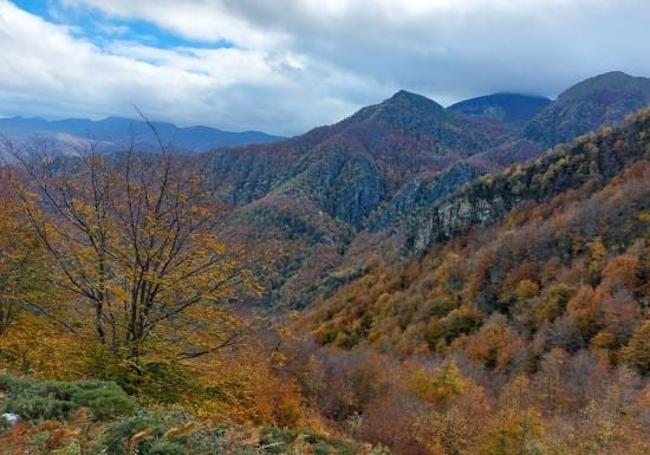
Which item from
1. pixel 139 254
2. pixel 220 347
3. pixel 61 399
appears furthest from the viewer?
pixel 220 347

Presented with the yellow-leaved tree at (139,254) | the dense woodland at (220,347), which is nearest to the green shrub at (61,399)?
the dense woodland at (220,347)

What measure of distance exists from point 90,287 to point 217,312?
3.40 metres

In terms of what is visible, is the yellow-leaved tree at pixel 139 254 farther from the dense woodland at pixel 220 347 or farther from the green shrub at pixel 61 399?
the green shrub at pixel 61 399

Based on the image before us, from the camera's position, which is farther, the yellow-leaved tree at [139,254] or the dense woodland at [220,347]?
the yellow-leaved tree at [139,254]

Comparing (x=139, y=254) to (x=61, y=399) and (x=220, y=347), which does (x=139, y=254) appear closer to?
(x=220, y=347)

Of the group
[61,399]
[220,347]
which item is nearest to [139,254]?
[220,347]

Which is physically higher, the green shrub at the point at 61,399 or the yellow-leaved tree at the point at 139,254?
the yellow-leaved tree at the point at 139,254

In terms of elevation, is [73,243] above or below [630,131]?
below

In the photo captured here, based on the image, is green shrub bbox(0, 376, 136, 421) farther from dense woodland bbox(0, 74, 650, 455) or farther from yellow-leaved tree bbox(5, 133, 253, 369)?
yellow-leaved tree bbox(5, 133, 253, 369)

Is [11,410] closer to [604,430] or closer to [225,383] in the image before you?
[225,383]

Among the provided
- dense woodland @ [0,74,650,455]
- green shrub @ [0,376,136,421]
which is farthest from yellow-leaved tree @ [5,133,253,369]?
green shrub @ [0,376,136,421]

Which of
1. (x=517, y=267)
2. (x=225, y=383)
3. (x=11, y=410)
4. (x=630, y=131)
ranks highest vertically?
(x=630, y=131)

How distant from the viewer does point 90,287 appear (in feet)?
46.4

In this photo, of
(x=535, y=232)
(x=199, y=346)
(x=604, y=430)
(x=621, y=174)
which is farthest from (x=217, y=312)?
(x=621, y=174)
